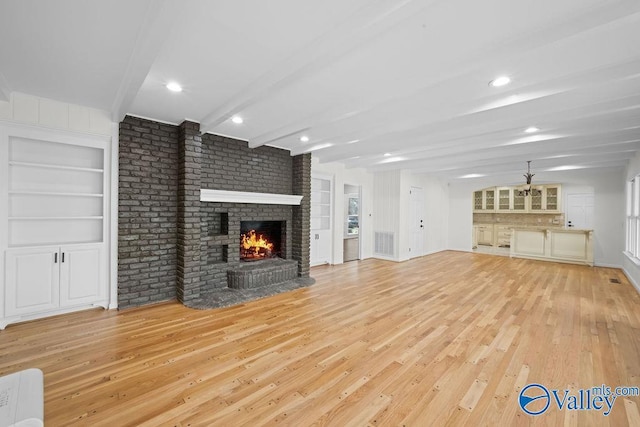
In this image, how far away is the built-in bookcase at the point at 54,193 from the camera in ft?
11.0

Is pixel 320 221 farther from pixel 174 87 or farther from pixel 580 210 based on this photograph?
pixel 580 210

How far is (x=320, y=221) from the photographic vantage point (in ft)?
23.1

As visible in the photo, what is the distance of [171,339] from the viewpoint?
296 cm

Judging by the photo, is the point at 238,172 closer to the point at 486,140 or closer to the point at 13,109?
the point at 13,109

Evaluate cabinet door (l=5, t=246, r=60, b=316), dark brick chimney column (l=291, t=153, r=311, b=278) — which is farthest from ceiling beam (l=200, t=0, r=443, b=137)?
cabinet door (l=5, t=246, r=60, b=316)

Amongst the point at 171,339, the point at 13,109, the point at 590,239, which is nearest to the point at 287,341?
the point at 171,339

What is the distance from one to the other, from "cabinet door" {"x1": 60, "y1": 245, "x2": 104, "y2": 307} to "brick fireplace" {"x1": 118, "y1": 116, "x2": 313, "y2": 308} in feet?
0.92

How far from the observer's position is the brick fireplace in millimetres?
3895

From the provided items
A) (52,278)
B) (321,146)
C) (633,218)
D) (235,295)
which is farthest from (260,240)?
(633,218)

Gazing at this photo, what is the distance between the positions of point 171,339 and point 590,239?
975cm

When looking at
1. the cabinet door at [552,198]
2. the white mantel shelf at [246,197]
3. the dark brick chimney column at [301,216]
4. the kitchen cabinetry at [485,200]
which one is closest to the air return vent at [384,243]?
the dark brick chimney column at [301,216]

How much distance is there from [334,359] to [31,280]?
146 inches

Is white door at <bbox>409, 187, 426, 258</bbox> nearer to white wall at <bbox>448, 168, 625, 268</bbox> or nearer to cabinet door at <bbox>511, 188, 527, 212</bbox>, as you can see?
white wall at <bbox>448, 168, 625, 268</bbox>

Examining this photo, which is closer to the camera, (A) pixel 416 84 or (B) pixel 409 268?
(A) pixel 416 84
